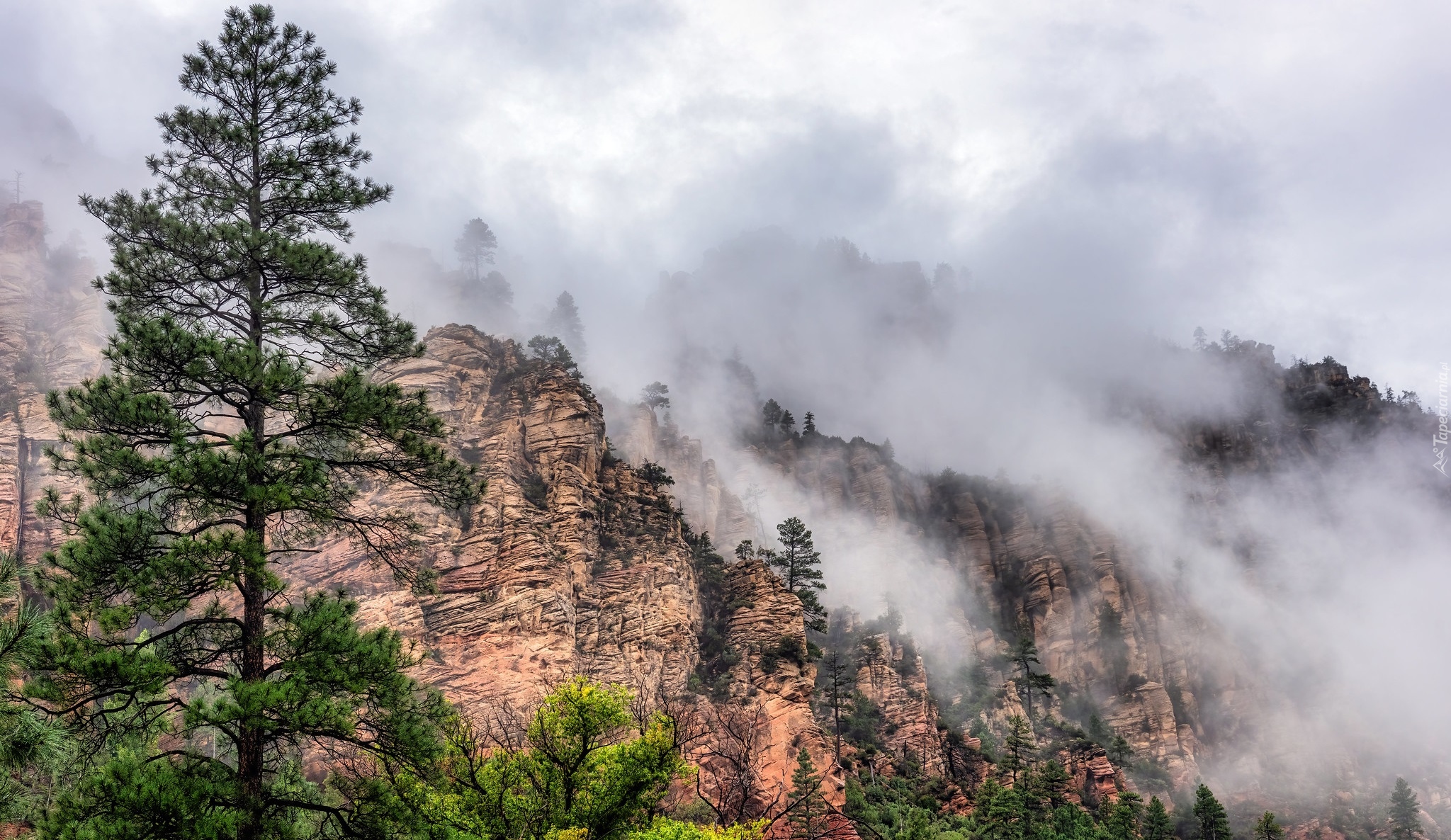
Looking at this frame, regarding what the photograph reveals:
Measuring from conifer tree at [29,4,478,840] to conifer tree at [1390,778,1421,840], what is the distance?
88.2m

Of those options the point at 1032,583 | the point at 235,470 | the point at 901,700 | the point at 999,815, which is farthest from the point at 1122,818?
the point at 235,470

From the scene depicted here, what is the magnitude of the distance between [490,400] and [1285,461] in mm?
129721

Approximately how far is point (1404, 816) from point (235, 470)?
93.5 meters

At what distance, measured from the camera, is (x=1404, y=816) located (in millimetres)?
70625

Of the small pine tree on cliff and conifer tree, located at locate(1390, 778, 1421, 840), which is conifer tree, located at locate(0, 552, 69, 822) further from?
conifer tree, located at locate(1390, 778, 1421, 840)

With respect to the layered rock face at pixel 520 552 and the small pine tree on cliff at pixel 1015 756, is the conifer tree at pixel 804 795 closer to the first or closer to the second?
the layered rock face at pixel 520 552

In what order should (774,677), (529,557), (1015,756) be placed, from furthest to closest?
(1015,756) < (774,677) < (529,557)

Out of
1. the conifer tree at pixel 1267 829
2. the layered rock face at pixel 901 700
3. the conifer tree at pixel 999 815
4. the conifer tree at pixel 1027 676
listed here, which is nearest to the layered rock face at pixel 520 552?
the conifer tree at pixel 999 815

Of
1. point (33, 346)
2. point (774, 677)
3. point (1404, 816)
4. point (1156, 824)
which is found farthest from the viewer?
point (1404, 816)

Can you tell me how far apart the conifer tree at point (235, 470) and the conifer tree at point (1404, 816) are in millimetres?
88195

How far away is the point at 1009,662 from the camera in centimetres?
9138

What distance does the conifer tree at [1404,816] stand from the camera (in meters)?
69.7

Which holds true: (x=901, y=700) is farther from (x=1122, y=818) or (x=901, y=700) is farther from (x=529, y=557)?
(x=529, y=557)

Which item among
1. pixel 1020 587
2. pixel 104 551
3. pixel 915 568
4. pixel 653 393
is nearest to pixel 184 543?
pixel 104 551
